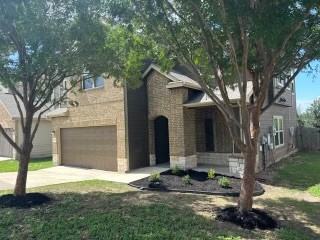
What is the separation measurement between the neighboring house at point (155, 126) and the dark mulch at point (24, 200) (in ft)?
19.2

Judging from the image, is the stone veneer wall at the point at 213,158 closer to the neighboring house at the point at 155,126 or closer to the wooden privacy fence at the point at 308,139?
the neighboring house at the point at 155,126

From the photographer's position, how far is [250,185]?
7438 mm

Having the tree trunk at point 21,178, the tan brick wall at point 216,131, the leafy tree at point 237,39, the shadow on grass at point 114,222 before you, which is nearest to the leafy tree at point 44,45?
the tree trunk at point 21,178

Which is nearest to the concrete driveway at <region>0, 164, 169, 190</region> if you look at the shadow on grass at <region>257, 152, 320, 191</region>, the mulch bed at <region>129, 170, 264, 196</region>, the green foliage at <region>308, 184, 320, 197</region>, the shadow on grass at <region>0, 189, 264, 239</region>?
the mulch bed at <region>129, 170, 264, 196</region>

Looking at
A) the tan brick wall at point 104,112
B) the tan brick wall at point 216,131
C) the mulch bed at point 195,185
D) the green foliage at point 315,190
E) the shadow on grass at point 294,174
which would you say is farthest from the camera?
the tan brick wall at point 216,131

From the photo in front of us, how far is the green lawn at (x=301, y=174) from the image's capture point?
11.6 m

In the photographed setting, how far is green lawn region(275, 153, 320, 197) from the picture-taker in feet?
38.0

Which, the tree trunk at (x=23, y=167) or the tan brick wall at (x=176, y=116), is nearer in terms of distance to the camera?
the tree trunk at (x=23, y=167)

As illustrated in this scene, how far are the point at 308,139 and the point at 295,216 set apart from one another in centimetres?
1624

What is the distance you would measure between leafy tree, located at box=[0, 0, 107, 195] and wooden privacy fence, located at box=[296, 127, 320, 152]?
1802cm

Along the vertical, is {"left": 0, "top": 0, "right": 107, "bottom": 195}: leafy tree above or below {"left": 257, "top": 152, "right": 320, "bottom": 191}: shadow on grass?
above

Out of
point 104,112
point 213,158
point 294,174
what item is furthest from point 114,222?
point 294,174

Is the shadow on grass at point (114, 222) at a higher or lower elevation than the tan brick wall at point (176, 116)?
lower

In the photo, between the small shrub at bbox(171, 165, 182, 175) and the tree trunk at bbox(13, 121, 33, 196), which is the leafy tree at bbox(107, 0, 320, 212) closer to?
the tree trunk at bbox(13, 121, 33, 196)
